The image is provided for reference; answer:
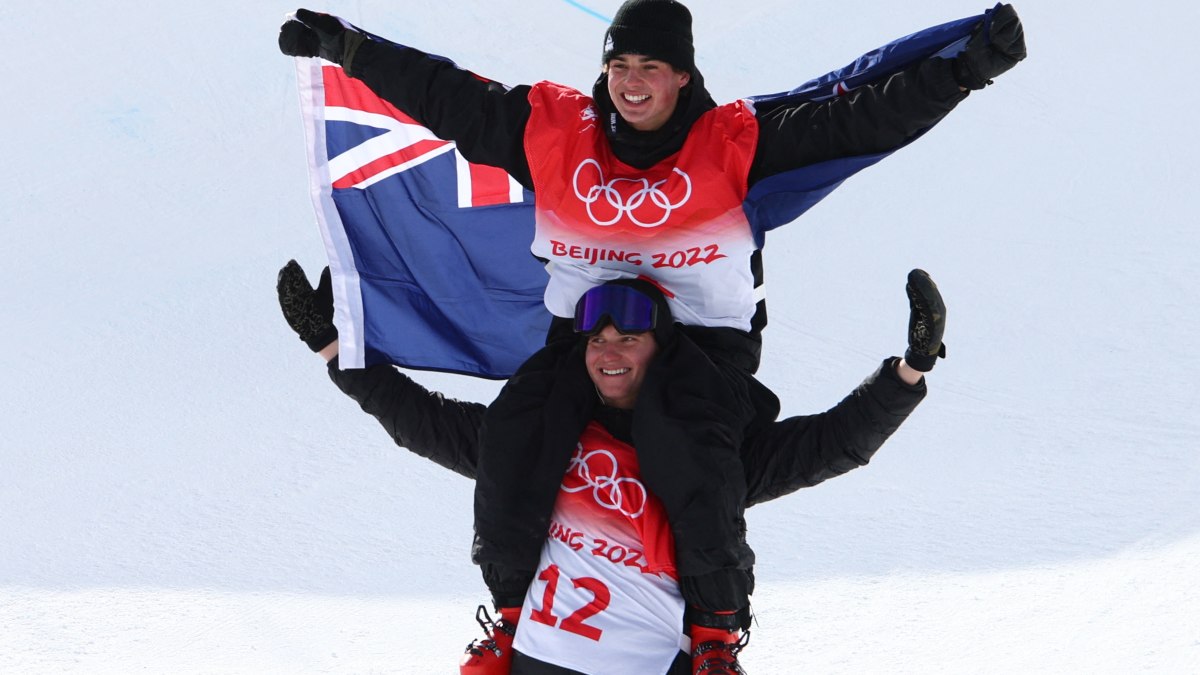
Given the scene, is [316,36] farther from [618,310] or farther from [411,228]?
[618,310]

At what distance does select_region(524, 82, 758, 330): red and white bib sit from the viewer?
3090mm

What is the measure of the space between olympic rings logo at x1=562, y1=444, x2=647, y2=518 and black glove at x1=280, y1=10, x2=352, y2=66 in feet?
3.66

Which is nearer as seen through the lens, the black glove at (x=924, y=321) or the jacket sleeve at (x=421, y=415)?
the black glove at (x=924, y=321)

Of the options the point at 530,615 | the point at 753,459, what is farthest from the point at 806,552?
the point at 530,615

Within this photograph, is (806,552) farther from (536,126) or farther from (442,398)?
(536,126)

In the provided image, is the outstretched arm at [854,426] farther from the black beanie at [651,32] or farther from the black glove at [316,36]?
the black glove at [316,36]

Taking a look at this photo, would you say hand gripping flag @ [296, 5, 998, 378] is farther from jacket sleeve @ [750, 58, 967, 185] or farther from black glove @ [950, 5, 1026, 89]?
black glove @ [950, 5, 1026, 89]

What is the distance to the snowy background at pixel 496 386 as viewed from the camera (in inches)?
166

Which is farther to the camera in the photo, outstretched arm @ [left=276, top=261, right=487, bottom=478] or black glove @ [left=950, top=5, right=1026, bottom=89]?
outstretched arm @ [left=276, top=261, right=487, bottom=478]

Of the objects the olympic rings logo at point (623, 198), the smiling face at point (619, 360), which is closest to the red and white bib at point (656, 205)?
the olympic rings logo at point (623, 198)

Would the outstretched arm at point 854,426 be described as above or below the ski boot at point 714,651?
above

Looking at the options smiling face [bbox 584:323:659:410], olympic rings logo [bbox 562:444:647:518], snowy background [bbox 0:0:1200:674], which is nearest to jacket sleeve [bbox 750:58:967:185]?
smiling face [bbox 584:323:659:410]

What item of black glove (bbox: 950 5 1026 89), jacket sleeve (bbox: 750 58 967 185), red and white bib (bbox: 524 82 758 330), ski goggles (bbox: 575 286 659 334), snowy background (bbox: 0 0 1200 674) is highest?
black glove (bbox: 950 5 1026 89)

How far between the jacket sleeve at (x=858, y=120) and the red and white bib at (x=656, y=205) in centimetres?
5
